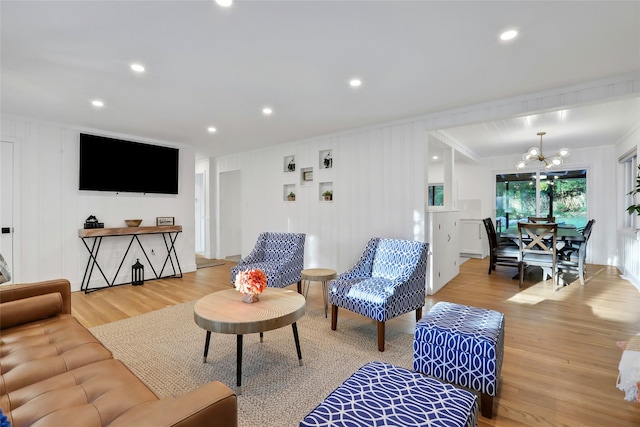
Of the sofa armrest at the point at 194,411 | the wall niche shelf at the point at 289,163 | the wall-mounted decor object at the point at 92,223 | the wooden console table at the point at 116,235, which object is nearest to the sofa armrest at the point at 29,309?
the sofa armrest at the point at 194,411

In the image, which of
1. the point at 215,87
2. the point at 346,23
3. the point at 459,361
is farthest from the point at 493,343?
the point at 215,87

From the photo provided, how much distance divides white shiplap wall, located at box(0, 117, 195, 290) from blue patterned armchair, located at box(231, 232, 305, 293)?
7.85ft

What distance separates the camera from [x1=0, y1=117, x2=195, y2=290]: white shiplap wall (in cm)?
413

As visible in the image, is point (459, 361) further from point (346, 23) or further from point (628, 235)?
point (628, 235)

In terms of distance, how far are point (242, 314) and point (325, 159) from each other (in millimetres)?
3668

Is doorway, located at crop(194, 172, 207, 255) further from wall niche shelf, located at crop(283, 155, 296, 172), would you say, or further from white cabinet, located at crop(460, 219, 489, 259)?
white cabinet, located at crop(460, 219, 489, 259)

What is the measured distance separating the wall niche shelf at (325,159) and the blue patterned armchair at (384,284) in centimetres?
213

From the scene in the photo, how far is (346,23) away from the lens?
211cm

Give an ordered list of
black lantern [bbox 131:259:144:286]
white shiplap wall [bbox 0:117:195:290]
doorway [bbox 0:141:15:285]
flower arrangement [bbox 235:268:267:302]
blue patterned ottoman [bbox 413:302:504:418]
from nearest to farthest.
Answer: blue patterned ottoman [bbox 413:302:504:418], flower arrangement [bbox 235:268:267:302], doorway [bbox 0:141:15:285], white shiplap wall [bbox 0:117:195:290], black lantern [bbox 131:259:144:286]

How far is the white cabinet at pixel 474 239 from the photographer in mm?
7438

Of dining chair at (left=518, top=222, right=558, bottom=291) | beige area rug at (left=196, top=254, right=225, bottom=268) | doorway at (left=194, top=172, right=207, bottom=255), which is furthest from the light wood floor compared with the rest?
doorway at (left=194, top=172, right=207, bottom=255)

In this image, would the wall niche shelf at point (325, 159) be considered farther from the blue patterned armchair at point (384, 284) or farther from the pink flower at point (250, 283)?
the pink flower at point (250, 283)

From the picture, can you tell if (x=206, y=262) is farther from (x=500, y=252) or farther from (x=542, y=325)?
(x=542, y=325)

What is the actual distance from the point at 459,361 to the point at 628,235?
5510 mm
